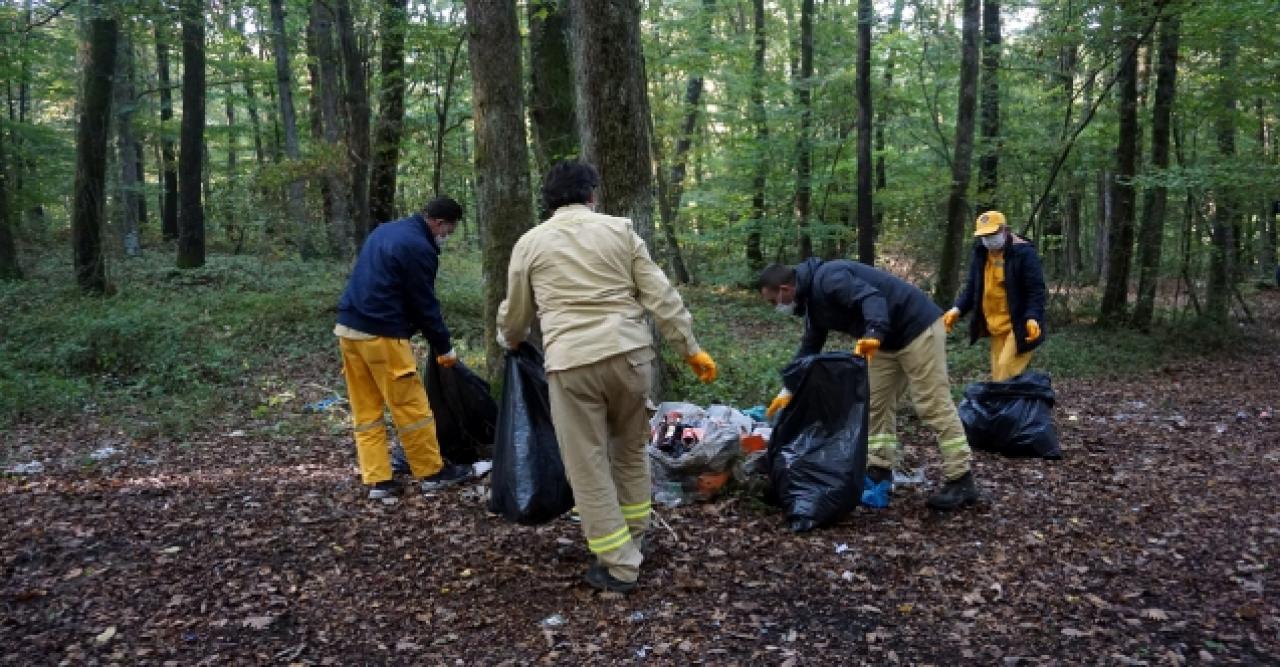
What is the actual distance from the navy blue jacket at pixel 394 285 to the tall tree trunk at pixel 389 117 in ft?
19.8

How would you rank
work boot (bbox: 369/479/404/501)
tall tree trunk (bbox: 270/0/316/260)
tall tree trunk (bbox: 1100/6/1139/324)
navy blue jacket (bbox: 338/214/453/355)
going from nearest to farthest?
navy blue jacket (bbox: 338/214/453/355) → work boot (bbox: 369/479/404/501) → tall tree trunk (bbox: 1100/6/1139/324) → tall tree trunk (bbox: 270/0/316/260)

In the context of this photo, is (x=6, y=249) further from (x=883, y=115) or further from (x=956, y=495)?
(x=883, y=115)

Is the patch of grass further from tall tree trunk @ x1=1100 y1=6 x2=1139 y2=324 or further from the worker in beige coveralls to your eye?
tall tree trunk @ x1=1100 y1=6 x2=1139 y2=324

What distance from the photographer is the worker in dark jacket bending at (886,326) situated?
14.1 feet

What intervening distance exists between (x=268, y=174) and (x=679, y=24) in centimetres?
837

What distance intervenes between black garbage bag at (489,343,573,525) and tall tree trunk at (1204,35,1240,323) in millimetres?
9994

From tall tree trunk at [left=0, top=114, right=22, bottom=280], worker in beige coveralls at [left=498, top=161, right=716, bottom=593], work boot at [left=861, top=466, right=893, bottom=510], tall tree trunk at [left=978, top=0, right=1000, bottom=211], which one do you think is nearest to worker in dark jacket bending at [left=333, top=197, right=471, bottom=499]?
worker in beige coveralls at [left=498, top=161, right=716, bottom=593]

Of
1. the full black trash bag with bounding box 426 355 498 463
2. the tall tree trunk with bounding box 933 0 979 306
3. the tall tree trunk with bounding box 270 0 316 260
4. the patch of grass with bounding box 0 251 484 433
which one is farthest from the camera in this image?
the tall tree trunk with bounding box 270 0 316 260

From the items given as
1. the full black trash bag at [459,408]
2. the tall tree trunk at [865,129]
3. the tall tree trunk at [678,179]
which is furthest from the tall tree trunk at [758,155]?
the full black trash bag at [459,408]

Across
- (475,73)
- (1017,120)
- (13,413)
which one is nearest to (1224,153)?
(1017,120)

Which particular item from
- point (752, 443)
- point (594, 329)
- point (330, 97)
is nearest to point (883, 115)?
point (330, 97)

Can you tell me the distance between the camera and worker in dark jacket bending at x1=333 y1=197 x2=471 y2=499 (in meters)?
4.65

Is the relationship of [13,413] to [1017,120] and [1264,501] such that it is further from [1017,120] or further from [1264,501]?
[1017,120]

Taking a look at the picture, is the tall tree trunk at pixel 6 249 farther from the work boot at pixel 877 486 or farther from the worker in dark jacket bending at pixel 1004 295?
the worker in dark jacket bending at pixel 1004 295
